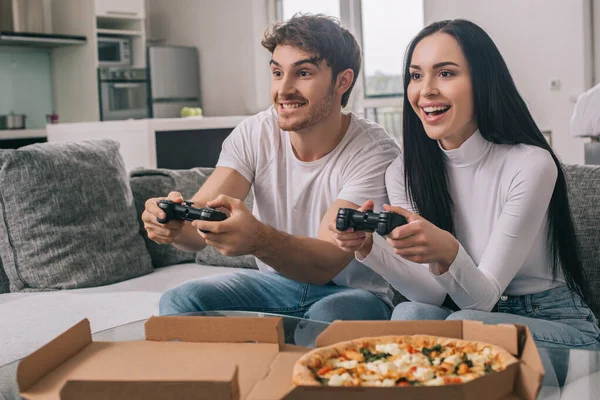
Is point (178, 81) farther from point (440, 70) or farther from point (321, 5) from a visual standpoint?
point (440, 70)

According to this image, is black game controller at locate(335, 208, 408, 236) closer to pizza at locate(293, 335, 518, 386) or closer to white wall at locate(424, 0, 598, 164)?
pizza at locate(293, 335, 518, 386)

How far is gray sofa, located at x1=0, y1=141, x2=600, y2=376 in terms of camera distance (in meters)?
2.03

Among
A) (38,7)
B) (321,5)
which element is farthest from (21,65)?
(321,5)

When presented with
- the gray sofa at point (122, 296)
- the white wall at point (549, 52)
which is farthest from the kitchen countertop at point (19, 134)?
the gray sofa at point (122, 296)

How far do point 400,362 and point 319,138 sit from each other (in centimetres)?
124

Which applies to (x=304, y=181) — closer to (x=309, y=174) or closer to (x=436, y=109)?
(x=309, y=174)

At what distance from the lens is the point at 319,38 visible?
2049 mm

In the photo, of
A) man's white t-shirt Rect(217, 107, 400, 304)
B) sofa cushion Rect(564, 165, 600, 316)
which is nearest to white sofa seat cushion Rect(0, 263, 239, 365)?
man's white t-shirt Rect(217, 107, 400, 304)

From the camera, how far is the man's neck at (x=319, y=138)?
205cm

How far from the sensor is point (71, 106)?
286 inches

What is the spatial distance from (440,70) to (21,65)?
621 centimetres

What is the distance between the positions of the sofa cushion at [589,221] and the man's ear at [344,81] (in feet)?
2.23

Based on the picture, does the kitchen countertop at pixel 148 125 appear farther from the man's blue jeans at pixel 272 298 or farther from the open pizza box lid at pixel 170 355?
the open pizza box lid at pixel 170 355

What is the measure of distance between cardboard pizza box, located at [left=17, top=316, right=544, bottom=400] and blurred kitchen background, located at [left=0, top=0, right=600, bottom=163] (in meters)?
5.10
